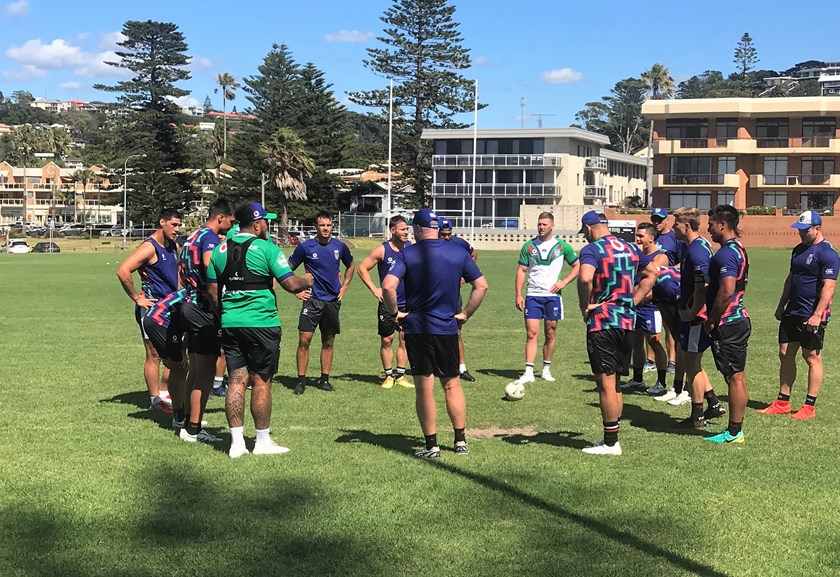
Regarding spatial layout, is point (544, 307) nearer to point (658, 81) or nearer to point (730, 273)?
point (730, 273)

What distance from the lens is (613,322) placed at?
7.09 metres

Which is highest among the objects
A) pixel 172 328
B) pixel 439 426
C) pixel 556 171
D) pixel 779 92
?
pixel 779 92

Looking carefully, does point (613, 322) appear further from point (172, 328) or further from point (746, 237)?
point (746, 237)

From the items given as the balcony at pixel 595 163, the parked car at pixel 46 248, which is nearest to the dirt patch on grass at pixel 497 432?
the parked car at pixel 46 248

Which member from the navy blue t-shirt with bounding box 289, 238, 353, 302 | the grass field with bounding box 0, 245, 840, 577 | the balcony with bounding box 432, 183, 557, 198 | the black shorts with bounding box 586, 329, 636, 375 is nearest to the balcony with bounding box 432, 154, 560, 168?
the balcony with bounding box 432, 183, 557, 198

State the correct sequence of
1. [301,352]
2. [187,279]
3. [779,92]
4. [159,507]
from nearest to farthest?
[159,507] → [187,279] → [301,352] → [779,92]

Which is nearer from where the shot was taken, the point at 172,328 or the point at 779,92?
the point at 172,328

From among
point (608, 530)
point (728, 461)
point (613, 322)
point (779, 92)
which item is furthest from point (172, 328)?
point (779, 92)

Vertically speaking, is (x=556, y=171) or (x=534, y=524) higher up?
(x=556, y=171)

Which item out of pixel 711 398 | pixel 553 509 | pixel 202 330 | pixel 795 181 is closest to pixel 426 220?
pixel 202 330

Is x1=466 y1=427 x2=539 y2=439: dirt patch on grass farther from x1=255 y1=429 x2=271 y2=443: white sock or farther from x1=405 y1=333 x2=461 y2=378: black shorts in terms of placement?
x1=255 y1=429 x2=271 y2=443: white sock

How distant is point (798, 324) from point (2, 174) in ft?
461

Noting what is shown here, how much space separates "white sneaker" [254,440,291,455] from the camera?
6820mm

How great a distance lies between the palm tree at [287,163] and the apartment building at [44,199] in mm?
53073
